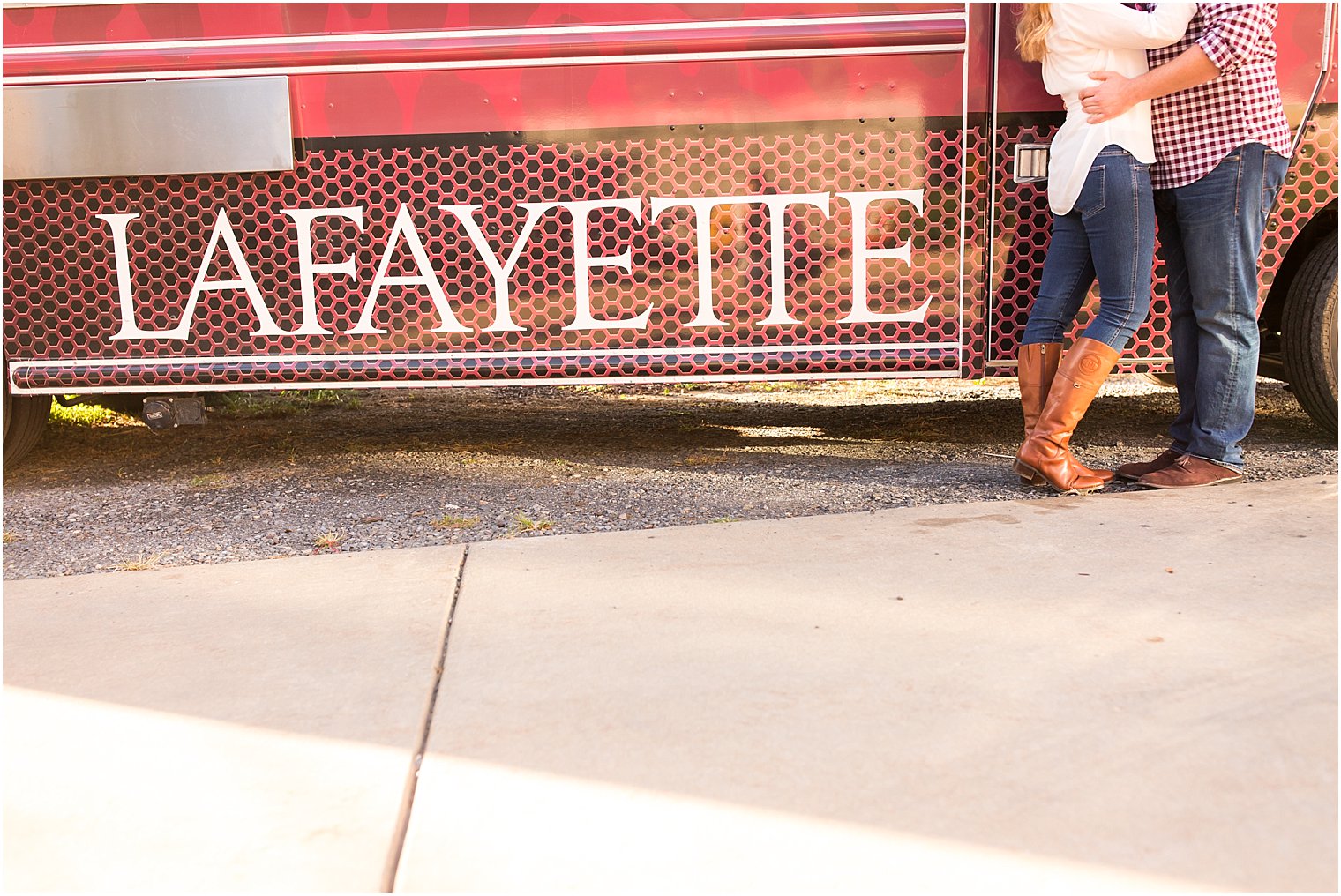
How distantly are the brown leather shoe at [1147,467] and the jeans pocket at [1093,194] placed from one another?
0.74m

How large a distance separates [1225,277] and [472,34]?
7.29 feet

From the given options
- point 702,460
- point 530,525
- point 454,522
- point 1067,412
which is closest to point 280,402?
point 702,460

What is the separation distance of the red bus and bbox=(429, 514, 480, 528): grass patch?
2.18ft

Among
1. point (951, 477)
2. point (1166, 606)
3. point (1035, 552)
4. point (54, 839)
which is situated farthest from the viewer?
point (951, 477)

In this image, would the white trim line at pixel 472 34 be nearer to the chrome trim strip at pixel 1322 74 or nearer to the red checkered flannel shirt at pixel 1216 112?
the red checkered flannel shirt at pixel 1216 112

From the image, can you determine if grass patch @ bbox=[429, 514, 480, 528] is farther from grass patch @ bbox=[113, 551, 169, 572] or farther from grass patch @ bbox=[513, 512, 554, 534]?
grass patch @ bbox=[113, 551, 169, 572]

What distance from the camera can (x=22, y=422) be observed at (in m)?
3.85

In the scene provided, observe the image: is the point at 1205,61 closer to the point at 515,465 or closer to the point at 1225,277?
the point at 1225,277

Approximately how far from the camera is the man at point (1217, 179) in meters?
2.96

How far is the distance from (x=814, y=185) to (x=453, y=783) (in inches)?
92.9

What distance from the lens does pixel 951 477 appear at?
339 cm

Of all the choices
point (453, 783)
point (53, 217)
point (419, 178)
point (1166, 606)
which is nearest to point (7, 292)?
point (53, 217)

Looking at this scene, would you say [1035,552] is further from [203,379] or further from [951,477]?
[203,379]

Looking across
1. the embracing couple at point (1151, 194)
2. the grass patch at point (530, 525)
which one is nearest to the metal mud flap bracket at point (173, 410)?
the grass patch at point (530, 525)
